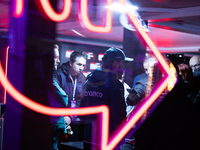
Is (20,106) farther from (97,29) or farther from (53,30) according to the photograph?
(97,29)

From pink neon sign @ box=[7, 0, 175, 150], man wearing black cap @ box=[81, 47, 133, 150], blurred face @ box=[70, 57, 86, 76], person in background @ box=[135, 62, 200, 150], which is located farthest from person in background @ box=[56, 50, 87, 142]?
person in background @ box=[135, 62, 200, 150]

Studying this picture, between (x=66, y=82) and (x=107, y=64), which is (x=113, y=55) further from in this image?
(x=66, y=82)

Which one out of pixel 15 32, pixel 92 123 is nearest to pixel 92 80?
pixel 92 123

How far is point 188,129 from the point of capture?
1.97 meters

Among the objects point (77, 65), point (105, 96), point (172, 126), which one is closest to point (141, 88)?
point (77, 65)

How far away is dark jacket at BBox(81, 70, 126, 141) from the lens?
2594 mm

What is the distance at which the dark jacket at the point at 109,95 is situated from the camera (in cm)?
259

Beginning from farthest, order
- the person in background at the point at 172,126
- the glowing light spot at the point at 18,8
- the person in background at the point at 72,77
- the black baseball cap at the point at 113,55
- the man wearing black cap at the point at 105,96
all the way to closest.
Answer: the person in background at the point at 72,77 < the black baseball cap at the point at 113,55 < the man wearing black cap at the point at 105,96 < the person in background at the point at 172,126 < the glowing light spot at the point at 18,8

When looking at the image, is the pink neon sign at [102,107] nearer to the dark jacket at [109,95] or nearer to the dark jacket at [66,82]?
the dark jacket at [109,95]

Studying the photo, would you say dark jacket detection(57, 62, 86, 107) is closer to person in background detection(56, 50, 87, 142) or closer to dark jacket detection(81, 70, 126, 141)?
person in background detection(56, 50, 87, 142)

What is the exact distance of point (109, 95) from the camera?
104 inches

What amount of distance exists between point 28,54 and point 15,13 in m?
0.28

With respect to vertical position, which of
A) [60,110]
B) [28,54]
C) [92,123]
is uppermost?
[28,54]

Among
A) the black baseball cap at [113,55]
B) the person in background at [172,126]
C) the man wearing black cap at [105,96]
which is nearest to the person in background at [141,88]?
the black baseball cap at [113,55]
